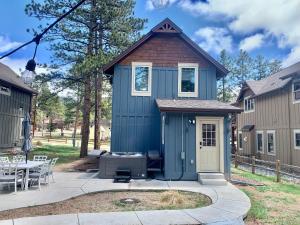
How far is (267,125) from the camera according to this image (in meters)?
21.7

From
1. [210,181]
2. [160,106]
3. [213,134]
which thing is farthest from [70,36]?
[210,181]

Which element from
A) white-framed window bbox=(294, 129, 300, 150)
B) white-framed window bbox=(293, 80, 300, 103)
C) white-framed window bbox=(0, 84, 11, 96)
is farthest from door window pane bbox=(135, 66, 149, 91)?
white-framed window bbox=(0, 84, 11, 96)

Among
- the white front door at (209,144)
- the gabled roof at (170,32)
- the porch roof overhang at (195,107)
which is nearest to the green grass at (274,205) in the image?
the white front door at (209,144)

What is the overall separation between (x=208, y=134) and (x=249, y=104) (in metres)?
14.5

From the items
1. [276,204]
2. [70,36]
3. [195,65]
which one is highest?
[70,36]

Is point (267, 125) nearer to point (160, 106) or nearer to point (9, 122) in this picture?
point (160, 106)

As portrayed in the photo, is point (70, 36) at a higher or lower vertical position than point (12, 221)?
higher

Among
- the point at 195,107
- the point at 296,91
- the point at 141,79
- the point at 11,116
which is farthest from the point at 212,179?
the point at 11,116

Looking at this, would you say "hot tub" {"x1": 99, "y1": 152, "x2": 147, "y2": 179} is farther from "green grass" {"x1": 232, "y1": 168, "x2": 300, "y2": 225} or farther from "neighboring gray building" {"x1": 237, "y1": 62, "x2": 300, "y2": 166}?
"neighboring gray building" {"x1": 237, "y1": 62, "x2": 300, "y2": 166}

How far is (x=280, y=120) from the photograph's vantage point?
779 inches

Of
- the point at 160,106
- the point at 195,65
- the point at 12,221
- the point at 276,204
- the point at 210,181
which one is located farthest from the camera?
the point at 195,65

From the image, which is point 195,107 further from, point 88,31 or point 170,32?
point 88,31

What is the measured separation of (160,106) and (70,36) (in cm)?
1068

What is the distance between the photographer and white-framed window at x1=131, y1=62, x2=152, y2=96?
13.8 metres
